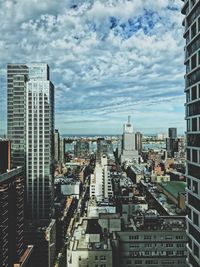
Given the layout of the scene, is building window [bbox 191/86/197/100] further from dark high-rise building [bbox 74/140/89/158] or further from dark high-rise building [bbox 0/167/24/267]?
dark high-rise building [bbox 74/140/89/158]

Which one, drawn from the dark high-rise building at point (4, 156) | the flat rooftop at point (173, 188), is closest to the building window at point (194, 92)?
the dark high-rise building at point (4, 156)

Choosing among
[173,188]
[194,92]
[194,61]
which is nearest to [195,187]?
[194,92]

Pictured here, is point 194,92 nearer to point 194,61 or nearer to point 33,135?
point 194,61

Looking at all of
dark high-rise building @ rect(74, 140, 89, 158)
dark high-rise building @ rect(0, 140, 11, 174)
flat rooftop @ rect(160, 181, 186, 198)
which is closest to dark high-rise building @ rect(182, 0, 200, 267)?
dark high-rise building @ rect(0, 140, 11, 174)

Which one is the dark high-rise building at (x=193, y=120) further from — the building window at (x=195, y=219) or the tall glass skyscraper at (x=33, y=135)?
the tall glass skyscraper at (x=33, y=135)

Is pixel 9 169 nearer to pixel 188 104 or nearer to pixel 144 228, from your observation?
pixel 144 228
